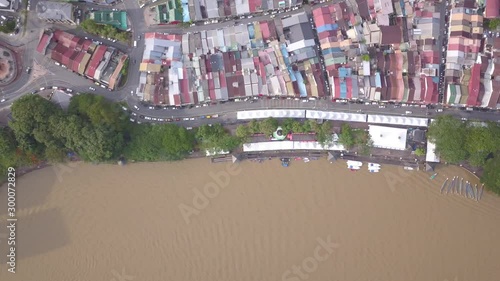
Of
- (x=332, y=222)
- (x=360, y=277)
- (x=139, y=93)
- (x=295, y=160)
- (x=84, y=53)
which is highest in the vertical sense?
(x=84, y=53)

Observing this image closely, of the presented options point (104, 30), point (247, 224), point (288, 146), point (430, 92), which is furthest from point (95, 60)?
point (430, 92)

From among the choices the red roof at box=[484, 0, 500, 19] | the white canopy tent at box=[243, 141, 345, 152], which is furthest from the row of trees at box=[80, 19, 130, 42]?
the red roof at box=[484, 0, 500, 19]

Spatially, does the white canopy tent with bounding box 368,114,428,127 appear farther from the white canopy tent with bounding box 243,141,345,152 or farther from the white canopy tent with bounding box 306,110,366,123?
the white canopy tent with bounding box 243,141,345,152

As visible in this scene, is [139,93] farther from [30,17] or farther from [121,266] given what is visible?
[121,266]

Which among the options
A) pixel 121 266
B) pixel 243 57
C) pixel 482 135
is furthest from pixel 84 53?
pixel 482 135

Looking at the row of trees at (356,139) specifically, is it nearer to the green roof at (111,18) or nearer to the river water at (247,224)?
the river water at (247,224)

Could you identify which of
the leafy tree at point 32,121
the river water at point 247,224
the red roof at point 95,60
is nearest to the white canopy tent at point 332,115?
the river water at point 247,224
